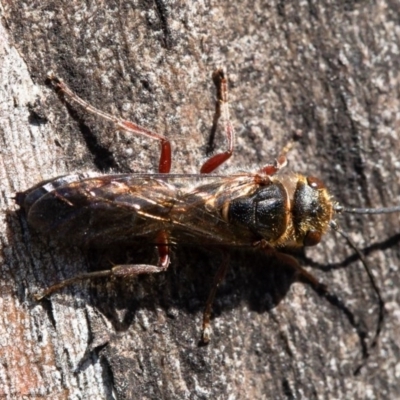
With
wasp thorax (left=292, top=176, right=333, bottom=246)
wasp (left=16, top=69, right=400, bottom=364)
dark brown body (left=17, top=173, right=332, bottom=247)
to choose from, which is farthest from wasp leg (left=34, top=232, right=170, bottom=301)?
wasp thorax (left=292, top=176, right=333, bottom=246)

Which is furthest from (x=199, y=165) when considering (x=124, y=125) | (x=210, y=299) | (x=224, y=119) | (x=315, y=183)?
(x=210, y=299)

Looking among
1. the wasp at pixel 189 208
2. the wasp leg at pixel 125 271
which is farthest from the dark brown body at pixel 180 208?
the wasp leg at pixel 125 271

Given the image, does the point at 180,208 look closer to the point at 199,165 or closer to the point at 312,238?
the point at 199,165

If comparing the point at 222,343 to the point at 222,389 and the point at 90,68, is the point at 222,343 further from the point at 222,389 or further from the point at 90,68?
the point at 90,68

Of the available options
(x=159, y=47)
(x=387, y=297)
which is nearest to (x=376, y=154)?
(x=387, y=297)

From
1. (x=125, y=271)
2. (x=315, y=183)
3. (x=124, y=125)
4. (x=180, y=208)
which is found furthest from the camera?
(x=315, y=183)

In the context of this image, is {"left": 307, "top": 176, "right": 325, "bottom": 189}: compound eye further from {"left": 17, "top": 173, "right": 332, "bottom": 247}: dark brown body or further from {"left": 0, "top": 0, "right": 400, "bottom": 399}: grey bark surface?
{"left": 0, "top": 0, "right": 400, "bottom": 399}: grey bark surface
